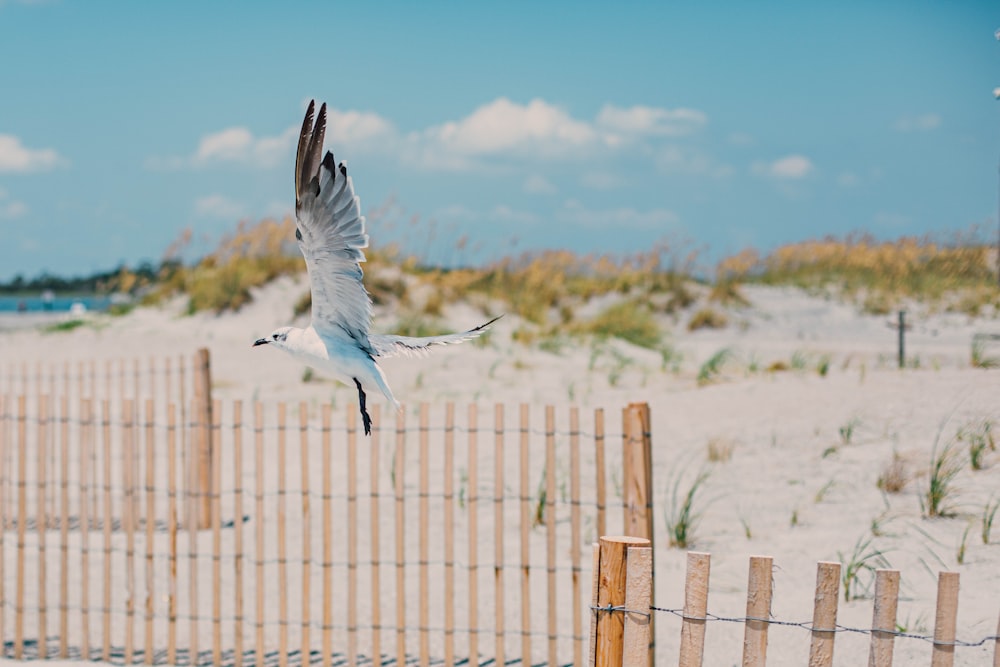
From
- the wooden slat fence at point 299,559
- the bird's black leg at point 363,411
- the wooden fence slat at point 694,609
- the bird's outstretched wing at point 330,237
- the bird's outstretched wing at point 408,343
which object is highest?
the bird's outstretched wing at point 330,237

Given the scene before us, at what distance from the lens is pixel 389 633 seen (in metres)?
5.22

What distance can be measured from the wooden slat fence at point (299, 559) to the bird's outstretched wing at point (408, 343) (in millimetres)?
1807

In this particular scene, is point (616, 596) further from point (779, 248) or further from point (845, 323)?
point (779, 248)

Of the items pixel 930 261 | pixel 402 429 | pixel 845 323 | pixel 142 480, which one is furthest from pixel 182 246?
pixel 402 429

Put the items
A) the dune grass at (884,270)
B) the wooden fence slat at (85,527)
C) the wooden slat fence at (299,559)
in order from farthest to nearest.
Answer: the dune grass at (884,270) → the wooden fence slat at (85,527) → the wooden slat fence at (299,559)

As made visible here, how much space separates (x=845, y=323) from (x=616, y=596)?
1213 cm

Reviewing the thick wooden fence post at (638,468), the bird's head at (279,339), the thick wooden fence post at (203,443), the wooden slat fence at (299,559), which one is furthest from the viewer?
the thick wooden fence post at (203,443)

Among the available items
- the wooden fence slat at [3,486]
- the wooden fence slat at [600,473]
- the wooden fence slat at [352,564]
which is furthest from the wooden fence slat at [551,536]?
the wooden fence slat at [3,486]

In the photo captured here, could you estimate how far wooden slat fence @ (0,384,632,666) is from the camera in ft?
14.7

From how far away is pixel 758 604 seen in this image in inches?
102

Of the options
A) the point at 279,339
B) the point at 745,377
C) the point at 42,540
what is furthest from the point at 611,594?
the point at 745,377

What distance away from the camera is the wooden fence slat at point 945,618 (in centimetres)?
249

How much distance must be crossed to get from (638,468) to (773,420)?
350 centimetres

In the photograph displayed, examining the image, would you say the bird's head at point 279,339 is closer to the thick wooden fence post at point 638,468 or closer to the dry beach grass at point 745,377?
the thick wooden fence post at point 638,468
